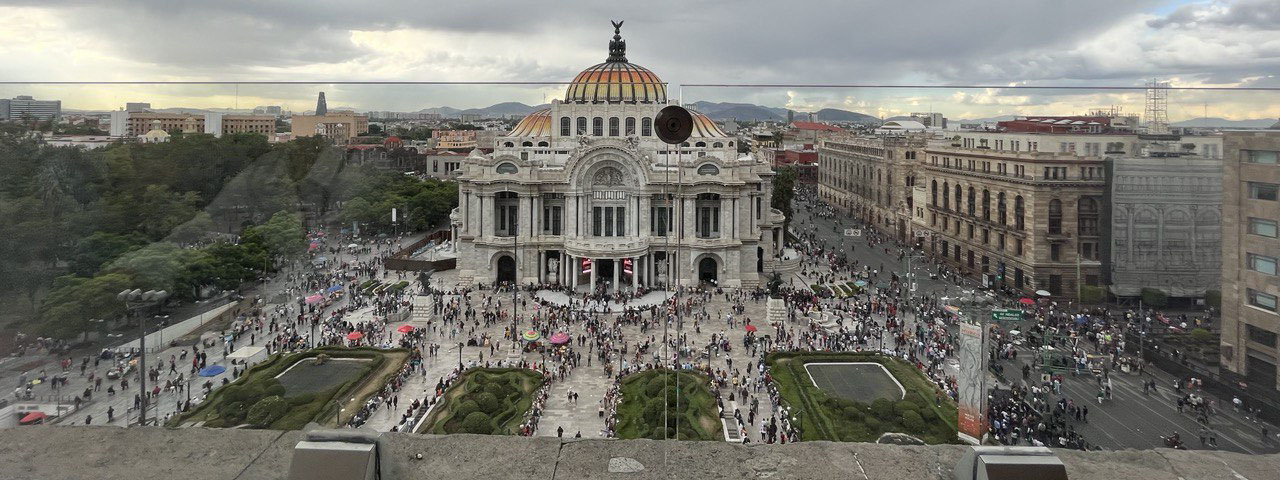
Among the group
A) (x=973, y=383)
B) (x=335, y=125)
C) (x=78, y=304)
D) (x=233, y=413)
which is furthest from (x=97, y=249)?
(x=973, y=383)

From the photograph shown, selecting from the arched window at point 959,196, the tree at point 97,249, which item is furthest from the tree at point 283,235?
the arched window at point 959,196

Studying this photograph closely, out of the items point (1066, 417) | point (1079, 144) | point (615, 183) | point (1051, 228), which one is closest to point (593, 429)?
point (1066, 417)

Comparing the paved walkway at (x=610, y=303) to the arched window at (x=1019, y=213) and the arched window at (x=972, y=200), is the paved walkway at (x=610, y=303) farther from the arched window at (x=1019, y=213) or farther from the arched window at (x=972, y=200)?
the arched window at (x=972, y=200)

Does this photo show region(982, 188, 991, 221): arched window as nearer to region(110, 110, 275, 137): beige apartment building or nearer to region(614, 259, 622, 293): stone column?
region(614, 259, 622, 293): stone column

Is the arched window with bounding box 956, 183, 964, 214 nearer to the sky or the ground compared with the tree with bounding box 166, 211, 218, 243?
nearer to the sky

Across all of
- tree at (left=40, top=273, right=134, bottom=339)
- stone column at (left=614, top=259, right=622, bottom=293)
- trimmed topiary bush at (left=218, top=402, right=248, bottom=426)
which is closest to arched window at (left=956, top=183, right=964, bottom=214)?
stone column at (left=614, top=259, right=622, bottom=293)

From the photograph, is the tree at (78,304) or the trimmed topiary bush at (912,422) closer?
the trimmed topiary bush at (912,422)

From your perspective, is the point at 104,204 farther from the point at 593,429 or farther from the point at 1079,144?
the point at 1079,144
